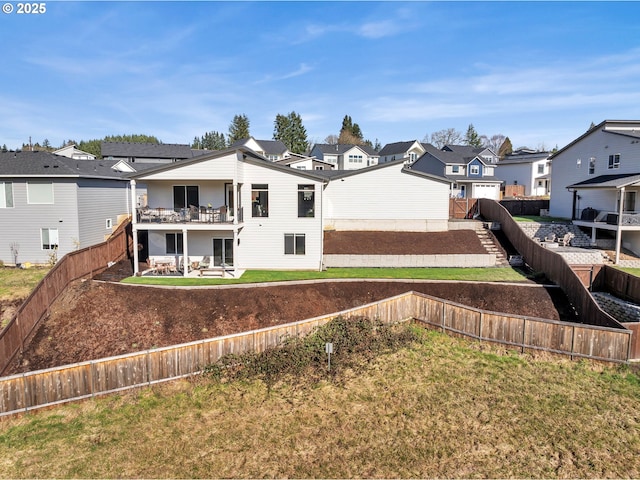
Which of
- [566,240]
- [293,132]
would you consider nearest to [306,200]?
[566,240]

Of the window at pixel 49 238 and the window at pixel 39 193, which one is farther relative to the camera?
the window at pixel 49 238

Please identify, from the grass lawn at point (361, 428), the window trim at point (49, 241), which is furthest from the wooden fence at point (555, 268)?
the window trim at point (49, 241)

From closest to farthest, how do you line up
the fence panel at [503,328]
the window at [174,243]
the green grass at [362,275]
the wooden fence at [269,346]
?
the wooden fence at [269,346], the fence panel at [503,328], the green grass at [362,275], the window at [174,243]

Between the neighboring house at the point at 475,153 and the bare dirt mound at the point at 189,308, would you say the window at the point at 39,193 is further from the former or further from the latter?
the neighboring house at the point at 475,153

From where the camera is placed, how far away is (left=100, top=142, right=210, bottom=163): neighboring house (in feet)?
159

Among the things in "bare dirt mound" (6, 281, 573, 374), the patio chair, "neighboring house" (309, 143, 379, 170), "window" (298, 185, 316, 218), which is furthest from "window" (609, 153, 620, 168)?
"neighboring house" (309, 143, 379, 170)

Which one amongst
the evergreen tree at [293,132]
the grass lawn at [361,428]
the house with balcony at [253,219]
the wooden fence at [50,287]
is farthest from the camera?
the evergreen tree at [293,132]

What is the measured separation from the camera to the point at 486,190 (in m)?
44.3

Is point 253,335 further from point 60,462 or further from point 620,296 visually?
point 620,296

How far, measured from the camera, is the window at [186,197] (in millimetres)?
23688

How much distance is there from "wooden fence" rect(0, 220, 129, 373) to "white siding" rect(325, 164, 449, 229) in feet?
Result: 48.7

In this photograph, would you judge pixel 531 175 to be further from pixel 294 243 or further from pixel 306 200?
pixel 294 243

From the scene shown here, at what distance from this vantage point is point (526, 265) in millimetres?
24984

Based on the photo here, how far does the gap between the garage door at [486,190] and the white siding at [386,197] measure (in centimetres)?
1451
